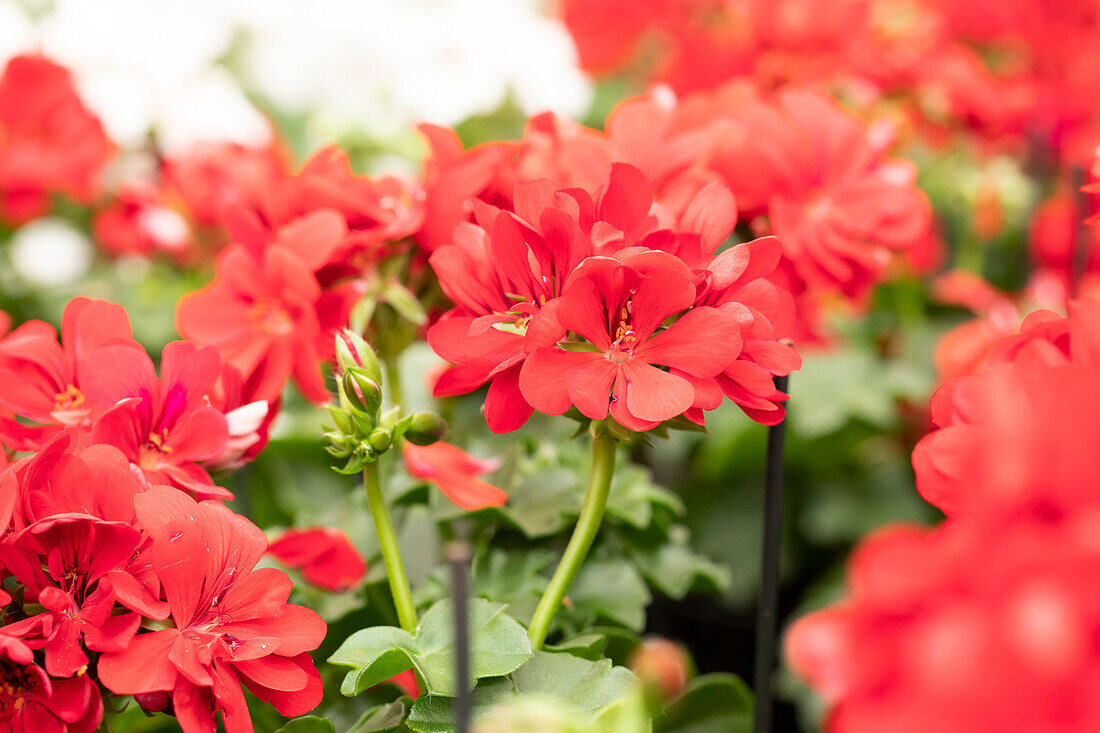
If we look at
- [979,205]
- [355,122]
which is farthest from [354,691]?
[979,205]

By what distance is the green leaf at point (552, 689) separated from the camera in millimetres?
398

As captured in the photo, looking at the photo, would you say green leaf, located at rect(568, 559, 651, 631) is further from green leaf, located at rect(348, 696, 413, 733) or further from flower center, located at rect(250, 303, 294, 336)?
flower center, located at rect(250, 303, 294, 336)

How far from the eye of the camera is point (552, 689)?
42cm

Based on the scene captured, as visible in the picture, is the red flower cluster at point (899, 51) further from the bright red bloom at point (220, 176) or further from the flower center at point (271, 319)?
the flower center at point (271, 319)

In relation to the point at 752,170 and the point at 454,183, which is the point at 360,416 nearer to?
the point at 454,183

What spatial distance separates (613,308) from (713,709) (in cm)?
32

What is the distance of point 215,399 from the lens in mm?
480

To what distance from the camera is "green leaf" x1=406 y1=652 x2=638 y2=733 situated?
40 centimetres

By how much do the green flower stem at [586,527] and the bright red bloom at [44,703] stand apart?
7.2 inches

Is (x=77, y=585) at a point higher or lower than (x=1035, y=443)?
lower

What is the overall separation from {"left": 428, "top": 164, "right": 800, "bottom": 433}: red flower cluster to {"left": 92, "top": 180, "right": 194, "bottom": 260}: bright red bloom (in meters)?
0.75

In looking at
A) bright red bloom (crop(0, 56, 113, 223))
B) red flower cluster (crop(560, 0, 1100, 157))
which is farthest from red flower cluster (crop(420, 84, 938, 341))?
bright red bloom (crop(0, 56, 113, 223))

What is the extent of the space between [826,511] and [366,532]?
58cm

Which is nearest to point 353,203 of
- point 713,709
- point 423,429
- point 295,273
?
point 295,273
